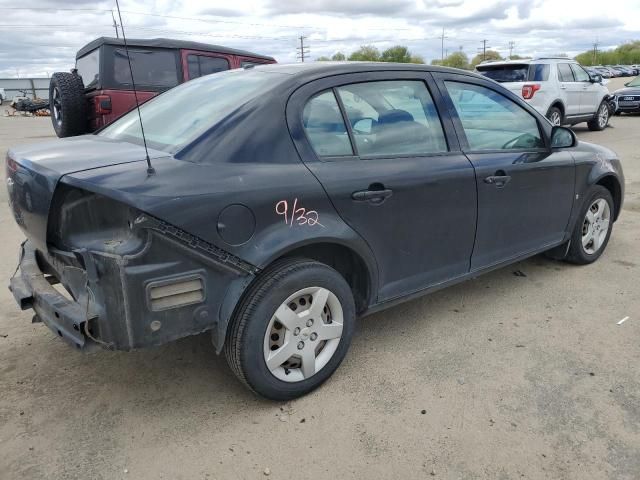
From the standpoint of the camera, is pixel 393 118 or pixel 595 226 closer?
pixel 393 118

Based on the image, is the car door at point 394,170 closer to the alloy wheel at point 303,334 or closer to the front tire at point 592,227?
the alloy wheel at point 303,334

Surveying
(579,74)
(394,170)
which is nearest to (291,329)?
(394,170)

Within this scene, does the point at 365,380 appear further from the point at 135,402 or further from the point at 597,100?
the point at 597,100

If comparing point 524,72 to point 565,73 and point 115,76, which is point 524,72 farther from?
point 115,76

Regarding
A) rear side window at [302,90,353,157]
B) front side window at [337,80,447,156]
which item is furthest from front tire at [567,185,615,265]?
rear side window at [302,90,353,157]

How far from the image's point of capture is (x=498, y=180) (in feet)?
11.5

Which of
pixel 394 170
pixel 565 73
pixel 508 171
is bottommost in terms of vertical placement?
pixel 508 171

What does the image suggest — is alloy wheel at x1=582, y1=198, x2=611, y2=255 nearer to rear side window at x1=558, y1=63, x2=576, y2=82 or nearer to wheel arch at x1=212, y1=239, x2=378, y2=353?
wheel arch at x1=212, y1=239, x2=378, y2=353

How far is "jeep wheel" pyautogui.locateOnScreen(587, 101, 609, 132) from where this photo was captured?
14125mm

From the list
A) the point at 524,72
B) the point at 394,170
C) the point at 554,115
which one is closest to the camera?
the point at 394,170

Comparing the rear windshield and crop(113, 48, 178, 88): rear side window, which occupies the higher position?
crop(113, 48, 178, 88): rear side window

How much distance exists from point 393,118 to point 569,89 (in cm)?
1104

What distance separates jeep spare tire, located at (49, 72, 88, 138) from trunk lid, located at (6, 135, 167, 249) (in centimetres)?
560

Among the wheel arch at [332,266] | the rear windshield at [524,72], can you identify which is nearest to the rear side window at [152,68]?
the wheel arch at [332,266]
